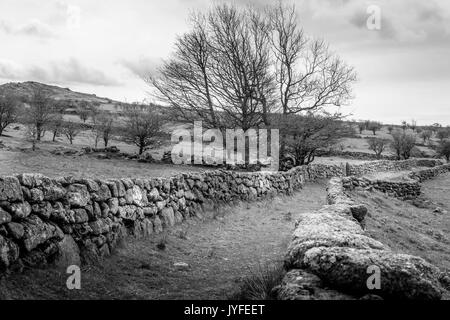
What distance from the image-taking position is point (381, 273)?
4.13 metres

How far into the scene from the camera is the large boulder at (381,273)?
13.2 feet

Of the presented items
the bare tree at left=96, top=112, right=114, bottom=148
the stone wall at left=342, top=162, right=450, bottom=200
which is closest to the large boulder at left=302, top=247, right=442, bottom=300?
the stone wall at left=342, top=162, right=450, bottom=200

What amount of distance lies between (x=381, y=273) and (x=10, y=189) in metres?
4.49

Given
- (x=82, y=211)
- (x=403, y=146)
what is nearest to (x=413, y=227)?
(x=82, y=211)

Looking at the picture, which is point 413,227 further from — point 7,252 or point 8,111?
point 8,111

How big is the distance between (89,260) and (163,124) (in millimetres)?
24866

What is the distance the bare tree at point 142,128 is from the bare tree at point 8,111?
31.0 feet

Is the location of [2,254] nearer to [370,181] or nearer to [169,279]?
[169,279]

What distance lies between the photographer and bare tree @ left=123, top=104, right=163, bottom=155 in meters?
29.7

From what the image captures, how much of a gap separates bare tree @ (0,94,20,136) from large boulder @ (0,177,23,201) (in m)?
29.6

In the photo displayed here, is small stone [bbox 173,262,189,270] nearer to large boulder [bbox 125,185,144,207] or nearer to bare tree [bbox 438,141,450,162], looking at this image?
large boulder [bbox 125,185,144,207]
